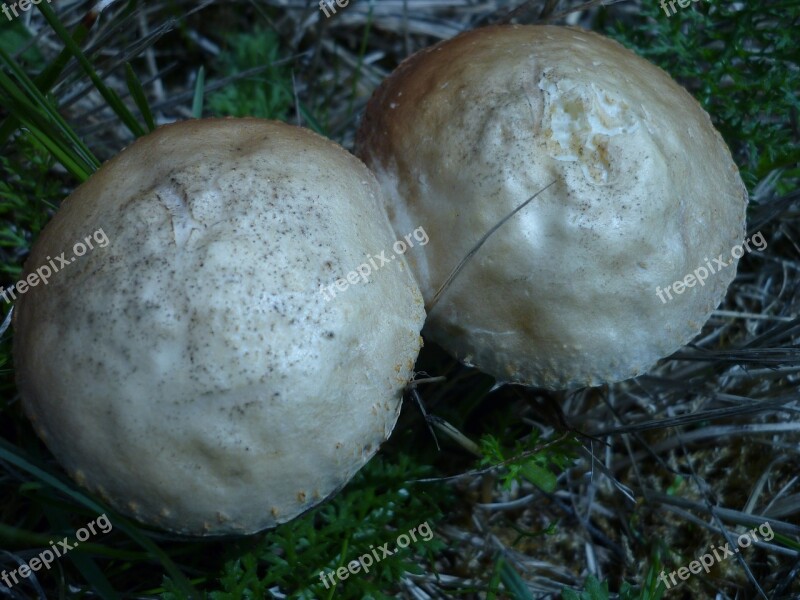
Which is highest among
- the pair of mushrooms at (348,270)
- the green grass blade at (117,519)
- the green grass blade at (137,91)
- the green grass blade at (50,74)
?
the green grass blade at (50,74)

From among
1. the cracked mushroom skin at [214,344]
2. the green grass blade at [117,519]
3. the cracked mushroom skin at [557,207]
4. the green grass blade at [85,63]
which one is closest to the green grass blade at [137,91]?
the green grass blade at [85,63]

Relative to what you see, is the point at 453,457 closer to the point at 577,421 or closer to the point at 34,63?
the point at 577,421

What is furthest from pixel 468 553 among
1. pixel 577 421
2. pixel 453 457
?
pixel 577 421

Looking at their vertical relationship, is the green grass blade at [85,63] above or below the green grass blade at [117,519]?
above

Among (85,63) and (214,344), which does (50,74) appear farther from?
(214,344)

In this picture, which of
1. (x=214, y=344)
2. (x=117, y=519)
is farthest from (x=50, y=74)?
(x=117, y=519)

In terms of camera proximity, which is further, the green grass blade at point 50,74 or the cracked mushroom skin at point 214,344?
the green grass blade at point 50,74

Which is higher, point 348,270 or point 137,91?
point 137,91

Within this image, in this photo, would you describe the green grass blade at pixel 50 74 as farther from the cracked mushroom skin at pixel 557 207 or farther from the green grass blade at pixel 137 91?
the cracked mushroom skin at pixel 557 207
